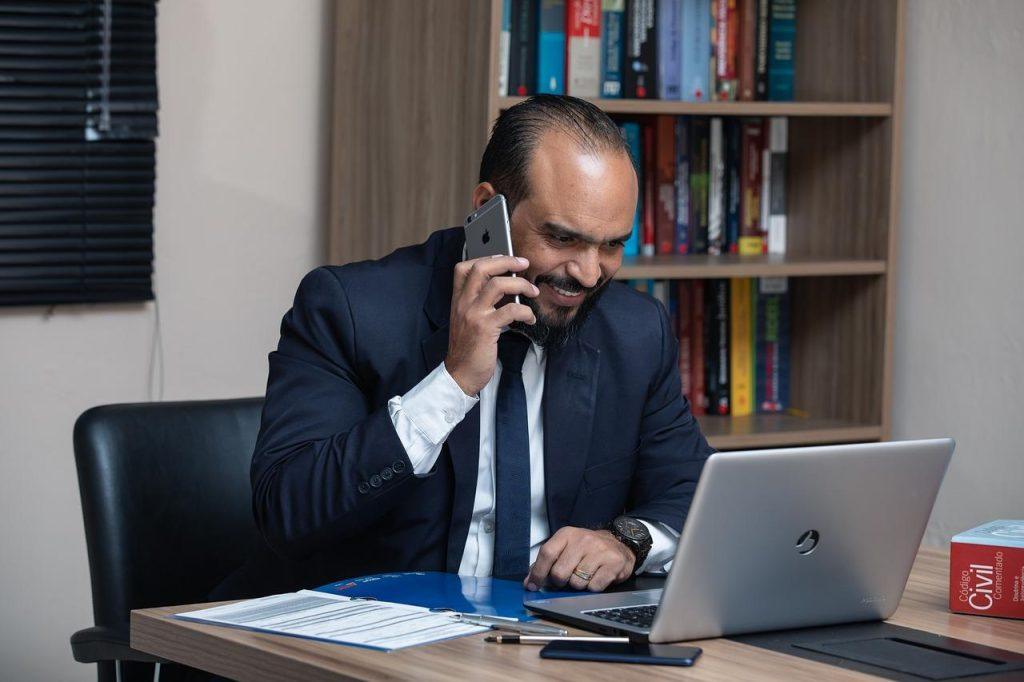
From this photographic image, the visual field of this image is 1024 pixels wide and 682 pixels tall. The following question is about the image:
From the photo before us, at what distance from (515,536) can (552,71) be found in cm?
125

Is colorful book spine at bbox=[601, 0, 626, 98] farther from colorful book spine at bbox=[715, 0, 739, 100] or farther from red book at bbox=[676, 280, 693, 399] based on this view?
red book at bbox=[676, 280, 693, 399]

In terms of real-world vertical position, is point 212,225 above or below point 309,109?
below

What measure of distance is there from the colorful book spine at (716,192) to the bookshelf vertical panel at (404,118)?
0.69 meters

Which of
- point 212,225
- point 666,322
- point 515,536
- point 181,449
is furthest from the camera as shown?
point 212,225

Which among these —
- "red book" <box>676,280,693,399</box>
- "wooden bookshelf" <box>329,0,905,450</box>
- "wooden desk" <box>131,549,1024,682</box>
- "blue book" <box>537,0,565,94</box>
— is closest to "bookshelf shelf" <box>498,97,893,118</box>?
"wooden bookshelf" <box>329,0,905,450</box>

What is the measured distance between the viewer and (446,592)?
1.53 m

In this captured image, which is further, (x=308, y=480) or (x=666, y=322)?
(x=666, y=322)

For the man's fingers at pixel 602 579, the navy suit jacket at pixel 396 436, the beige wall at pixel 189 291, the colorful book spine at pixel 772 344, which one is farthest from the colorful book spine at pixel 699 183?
the man's fingers at pixel 602 579

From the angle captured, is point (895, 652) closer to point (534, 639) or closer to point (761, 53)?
point (534, 639)

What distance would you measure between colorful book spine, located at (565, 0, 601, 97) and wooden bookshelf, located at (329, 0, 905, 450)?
0.36ft

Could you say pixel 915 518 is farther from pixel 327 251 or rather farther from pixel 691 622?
pixel 327 251

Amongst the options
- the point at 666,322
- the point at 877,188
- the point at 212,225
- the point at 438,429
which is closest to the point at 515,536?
the point at 438,429

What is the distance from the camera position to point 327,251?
114 inches

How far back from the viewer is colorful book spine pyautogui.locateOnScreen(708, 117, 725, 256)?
304 centimetres
